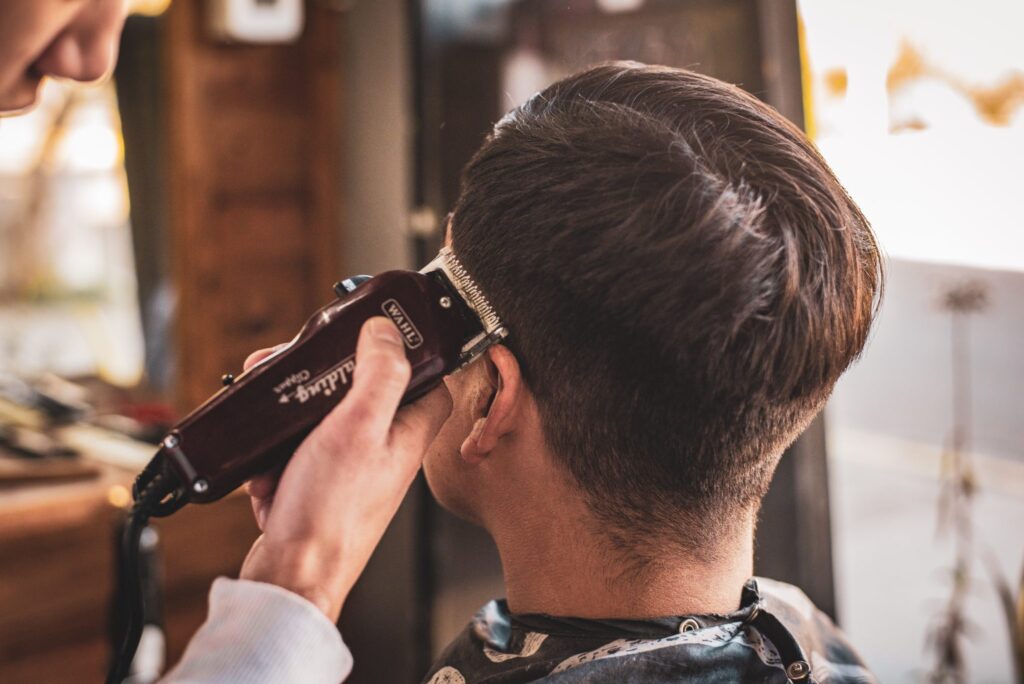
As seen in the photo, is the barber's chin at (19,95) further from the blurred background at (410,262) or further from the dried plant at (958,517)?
the dried plant at (958,517)

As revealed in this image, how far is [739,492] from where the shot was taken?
1022 millimetres

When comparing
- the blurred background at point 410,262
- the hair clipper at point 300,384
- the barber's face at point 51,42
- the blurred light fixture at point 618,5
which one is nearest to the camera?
the hair clipper at point 300,384

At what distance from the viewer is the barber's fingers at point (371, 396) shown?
86cm

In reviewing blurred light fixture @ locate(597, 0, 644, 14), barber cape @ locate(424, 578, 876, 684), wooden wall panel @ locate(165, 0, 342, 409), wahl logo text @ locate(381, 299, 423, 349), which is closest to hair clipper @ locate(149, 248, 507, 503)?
wahl logo text @ locate(381, 299, 423, 349)

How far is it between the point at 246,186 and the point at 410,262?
66 centimetres

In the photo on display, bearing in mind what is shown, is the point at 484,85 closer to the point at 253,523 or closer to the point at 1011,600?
the point at 253,523

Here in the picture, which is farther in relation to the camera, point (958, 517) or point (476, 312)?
point (958, 517)

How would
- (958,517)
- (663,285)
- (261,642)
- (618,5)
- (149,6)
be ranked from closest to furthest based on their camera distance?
(261,642) < (663,285) < (958,517) < (618,5) < (149,6)

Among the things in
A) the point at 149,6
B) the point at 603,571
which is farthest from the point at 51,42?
the point at 149,6

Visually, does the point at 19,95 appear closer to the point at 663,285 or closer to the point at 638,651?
the point at 663,285

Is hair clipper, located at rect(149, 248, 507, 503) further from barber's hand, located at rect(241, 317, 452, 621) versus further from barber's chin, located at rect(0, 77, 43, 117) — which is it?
barber's chin, located at rect(0, 77, 43, 117)

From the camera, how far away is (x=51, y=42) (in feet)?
3.43

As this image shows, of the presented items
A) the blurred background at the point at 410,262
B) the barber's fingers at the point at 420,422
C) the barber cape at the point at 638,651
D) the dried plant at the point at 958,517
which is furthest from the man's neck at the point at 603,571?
the dried plant at the point at 958,517

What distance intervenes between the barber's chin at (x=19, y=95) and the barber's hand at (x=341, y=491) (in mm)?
496
